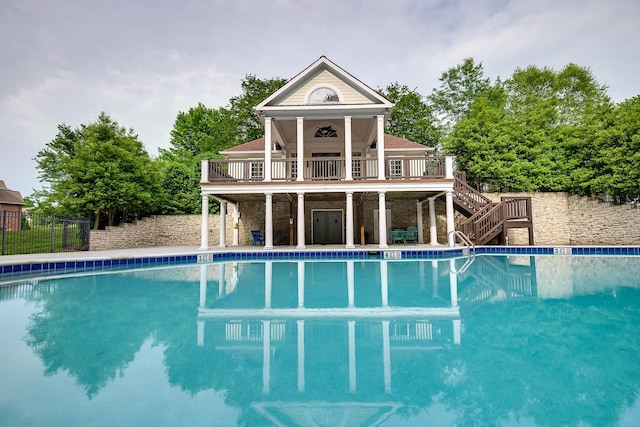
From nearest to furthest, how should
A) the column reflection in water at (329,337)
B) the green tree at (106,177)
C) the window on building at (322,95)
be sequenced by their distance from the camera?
the column reflection in water at (329,337), the window on building at (322,95), the green tree at (106,177)

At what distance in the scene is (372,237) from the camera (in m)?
16.4

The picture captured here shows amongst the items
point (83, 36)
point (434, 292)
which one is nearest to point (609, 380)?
point (434, 292)

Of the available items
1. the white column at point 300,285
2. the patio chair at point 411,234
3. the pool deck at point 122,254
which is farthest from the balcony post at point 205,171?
the patio chair at point 411,234

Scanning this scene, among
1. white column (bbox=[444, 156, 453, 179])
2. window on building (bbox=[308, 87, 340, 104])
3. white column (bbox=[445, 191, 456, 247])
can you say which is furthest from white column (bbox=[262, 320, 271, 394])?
window on building (bbox=[308, 87, 340, 104])

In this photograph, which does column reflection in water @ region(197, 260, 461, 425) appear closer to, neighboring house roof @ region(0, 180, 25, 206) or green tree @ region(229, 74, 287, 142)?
green tree @ region(229, 74, 287, 142)

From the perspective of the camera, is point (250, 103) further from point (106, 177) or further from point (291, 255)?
point (291, 255)

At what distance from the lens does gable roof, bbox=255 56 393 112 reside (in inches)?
499

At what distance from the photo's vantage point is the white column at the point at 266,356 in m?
2.31

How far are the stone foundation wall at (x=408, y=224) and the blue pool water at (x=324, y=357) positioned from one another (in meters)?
10.7

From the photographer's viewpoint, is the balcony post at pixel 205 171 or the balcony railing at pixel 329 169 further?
the balcony railing at pixel 329 169

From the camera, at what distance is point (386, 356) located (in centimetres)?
280

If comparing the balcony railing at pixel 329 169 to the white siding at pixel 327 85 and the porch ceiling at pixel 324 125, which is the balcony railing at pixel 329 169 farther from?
the white siding at pixel 327 85

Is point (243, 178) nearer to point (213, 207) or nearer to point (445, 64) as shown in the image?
point (213, 207)

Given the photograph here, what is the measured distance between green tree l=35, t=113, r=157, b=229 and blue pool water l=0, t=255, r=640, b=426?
10096mm
